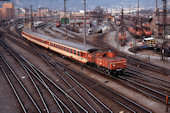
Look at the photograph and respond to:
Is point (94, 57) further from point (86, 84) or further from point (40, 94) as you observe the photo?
point (40, 94)

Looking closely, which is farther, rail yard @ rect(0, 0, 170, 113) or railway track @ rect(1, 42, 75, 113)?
rail yard @ rect(0, 0, 170, 113)

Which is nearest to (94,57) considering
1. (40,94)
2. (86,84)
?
(86,84)

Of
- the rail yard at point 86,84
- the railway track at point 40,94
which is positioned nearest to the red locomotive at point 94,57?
the rail yard at point 86,84

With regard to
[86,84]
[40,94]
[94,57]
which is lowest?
[40,94]

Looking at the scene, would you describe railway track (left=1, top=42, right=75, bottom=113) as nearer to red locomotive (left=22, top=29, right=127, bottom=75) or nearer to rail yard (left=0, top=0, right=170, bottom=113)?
rail yard (left=0, top=0, right=170, bottom=113)

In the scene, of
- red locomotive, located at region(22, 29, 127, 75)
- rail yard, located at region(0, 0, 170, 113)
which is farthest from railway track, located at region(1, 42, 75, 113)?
red locomotive, located at region(22, 29, 127, 75)

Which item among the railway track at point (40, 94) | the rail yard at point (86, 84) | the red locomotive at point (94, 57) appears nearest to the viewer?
the railway track at point (40, 94)

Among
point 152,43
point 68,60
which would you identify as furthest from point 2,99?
point 152,43

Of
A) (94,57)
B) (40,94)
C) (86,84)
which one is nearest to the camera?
(40,94)

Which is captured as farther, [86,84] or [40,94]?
[86,84]

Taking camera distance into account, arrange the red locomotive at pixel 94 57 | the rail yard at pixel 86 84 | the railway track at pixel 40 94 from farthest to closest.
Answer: the red locomotive at pixel 94 57, the rail yard at pixel 86 84, the railway track at pixel 40 94

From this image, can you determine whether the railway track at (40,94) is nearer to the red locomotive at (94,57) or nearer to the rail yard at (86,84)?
the rail yard at (86,84)

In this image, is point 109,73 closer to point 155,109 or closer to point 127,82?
point 127,82

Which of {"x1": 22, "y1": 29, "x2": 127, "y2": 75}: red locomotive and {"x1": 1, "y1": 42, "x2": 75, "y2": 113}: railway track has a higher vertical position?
{"x1": 22, "y1": 29, "x2": 127, "y2": 75}: red locomotive
